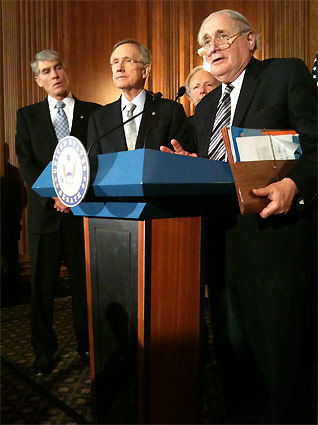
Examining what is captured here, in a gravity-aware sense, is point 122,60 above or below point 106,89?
below

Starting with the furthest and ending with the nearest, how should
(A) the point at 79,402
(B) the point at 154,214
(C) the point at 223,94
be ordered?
(A) the point at 79,402 < (C) the point at 223,94 < (B) the point at 154,214

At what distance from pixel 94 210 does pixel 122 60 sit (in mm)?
1150

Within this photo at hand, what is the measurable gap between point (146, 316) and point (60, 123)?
1.63 meters

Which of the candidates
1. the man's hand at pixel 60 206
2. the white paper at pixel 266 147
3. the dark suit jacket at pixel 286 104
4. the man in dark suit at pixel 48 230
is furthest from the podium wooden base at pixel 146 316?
the man in dark suit at pixel 48 230

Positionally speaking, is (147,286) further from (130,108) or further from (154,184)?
(130,108)

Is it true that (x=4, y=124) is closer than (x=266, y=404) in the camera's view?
No

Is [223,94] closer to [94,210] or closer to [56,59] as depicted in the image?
[94,210]

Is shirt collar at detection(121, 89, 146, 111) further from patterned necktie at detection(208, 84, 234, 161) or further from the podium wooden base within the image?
the podium wooden base

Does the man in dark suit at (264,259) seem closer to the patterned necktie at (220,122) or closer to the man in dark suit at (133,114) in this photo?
the patterned necktie at (220,122)

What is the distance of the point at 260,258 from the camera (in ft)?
4.30

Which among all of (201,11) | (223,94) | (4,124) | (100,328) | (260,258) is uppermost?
(201,11)

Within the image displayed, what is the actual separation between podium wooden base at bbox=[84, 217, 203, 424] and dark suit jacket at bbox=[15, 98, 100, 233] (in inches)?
40.5

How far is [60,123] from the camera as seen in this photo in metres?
2.40

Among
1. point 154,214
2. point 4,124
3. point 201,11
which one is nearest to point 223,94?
point 154,214
